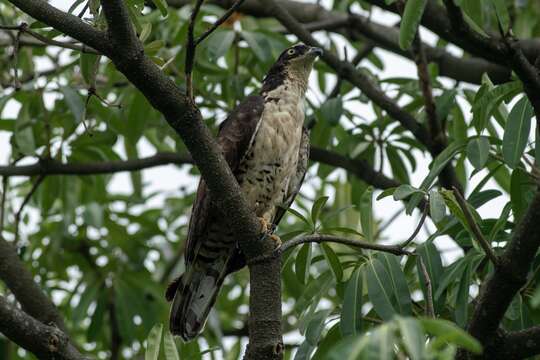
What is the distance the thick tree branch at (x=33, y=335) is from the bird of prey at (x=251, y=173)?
4.43 ft

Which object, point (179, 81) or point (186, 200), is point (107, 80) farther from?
point (186, 200)

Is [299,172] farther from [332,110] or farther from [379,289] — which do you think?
[379,289]

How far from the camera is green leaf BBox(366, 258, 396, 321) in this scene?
3.32 meters

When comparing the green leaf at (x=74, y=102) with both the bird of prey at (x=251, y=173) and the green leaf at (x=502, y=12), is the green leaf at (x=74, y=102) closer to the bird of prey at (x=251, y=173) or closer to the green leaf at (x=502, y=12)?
the bird of prey at (x=251, y=173)

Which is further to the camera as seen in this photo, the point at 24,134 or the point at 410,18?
the point at 24,134

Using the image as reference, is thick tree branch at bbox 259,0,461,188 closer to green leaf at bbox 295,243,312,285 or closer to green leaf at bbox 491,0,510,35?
green leaf at bbox 295,243,312,285

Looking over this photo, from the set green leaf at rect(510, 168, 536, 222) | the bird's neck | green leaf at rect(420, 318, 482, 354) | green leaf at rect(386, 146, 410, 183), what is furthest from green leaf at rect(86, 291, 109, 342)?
green leaf at rect(420, 318, 482, 354)

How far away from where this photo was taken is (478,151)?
3867 mm

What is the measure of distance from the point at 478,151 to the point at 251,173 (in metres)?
1.41

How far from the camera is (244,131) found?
4707 millimetres

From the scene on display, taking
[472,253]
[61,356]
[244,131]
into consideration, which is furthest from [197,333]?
[472,253]

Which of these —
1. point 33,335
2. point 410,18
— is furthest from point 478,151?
point 33,335

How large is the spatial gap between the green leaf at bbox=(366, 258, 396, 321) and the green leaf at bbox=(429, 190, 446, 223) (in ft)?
1.36

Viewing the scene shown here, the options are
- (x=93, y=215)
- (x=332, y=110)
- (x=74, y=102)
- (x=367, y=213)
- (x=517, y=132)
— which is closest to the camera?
(x=517, y=132)
